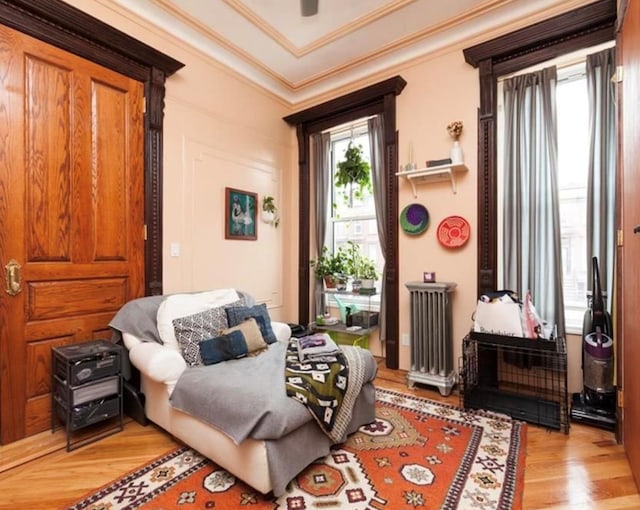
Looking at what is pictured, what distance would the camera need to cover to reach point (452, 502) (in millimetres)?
1571

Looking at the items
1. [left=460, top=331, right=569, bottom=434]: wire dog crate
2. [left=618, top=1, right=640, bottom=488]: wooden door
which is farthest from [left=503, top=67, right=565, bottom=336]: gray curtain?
[left=618, top=1, right=640, bottom=488]: wooden door

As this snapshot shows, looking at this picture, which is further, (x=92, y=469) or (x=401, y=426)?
(x=401, y=426)

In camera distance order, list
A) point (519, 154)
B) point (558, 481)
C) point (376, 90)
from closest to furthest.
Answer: point (558, 481)
point (519, 154)
point (376, 90)

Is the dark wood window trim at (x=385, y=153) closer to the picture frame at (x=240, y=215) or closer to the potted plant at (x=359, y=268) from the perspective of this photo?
the potted plant at (x=359, y=268)

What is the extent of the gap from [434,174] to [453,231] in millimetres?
534

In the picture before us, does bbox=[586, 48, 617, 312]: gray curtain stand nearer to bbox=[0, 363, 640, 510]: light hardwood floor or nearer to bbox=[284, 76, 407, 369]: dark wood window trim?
bbox=[0, 363, 640, 510]: light hardwood floor

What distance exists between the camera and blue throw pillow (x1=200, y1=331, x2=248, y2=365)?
2.19 m

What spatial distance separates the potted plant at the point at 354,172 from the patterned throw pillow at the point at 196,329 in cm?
207

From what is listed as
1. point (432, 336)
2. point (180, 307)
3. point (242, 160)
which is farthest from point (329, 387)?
point (242, 160)

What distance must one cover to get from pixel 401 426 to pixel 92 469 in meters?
1.83

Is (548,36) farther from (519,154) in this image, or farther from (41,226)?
(41,226)

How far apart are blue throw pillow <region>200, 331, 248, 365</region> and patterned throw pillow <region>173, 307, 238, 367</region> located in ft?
0.19

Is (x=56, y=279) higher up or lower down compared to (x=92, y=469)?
higher up

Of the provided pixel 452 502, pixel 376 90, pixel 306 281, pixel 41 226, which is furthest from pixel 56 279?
pixel 376 90
